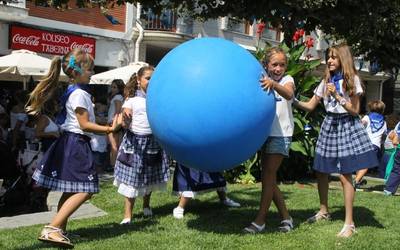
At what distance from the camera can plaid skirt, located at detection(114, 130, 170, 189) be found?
5.86m

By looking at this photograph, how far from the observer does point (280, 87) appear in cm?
482

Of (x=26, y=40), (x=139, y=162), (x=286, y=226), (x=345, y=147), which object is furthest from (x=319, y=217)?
(x=26, y=40)

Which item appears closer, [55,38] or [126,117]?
[126,117]

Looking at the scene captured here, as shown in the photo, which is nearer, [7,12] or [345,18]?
[345,18]

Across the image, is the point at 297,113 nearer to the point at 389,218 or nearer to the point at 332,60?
the point at 389,218

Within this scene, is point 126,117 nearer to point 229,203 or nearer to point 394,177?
point 229,203

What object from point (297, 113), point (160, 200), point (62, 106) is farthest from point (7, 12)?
point (62, 106)

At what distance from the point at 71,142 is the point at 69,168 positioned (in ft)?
0.71

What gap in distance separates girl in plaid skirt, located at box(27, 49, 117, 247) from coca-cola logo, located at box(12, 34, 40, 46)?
13.1 meters

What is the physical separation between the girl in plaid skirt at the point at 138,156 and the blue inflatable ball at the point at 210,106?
123 centimetres

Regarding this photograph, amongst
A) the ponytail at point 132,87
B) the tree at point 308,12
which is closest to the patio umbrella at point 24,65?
the tree at point 308,12

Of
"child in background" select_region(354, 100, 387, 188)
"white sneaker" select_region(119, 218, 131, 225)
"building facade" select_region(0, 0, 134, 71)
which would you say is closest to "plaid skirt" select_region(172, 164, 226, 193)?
"white sneaker" select_region(119, 218, 131, 225)

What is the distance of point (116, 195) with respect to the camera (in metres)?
7.82

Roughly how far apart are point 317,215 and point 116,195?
296cm
